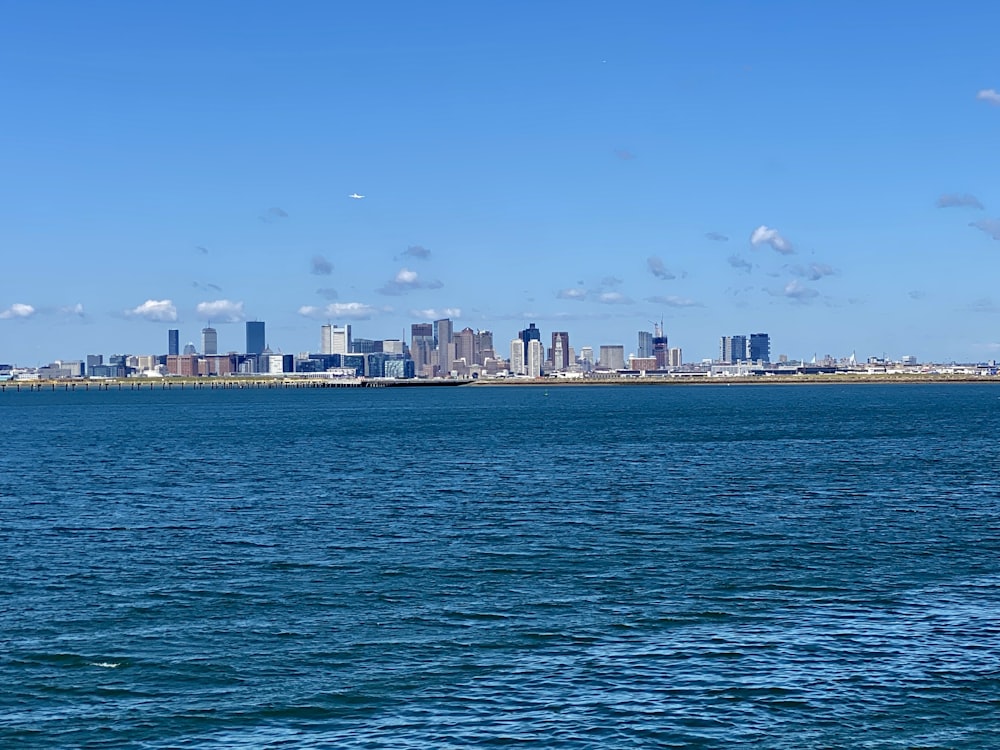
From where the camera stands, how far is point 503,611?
3425 centimetres

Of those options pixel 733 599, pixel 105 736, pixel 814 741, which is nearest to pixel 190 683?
pixel 105 736

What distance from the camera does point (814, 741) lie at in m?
23.3

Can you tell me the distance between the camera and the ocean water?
2464 cm

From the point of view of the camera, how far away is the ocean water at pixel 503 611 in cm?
2464

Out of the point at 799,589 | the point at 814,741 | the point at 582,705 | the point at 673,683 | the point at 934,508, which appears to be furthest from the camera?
the point at 934,508

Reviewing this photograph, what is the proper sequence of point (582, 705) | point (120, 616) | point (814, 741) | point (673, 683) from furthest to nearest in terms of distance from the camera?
point (120, 616) → point (673, 683) → point (582, 705) → point (814, 741)

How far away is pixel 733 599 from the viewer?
3575 centimetres

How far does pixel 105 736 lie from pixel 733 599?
1933 centimetres

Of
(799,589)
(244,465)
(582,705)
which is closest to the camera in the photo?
(582,705)

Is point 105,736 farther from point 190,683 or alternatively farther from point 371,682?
point 371,682

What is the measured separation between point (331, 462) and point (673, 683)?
64.6 metres

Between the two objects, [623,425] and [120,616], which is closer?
[120,616]

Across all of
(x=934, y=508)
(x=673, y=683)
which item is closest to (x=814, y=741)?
(x=673, y=683)

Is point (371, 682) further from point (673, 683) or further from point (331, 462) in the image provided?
point (331, 462)
